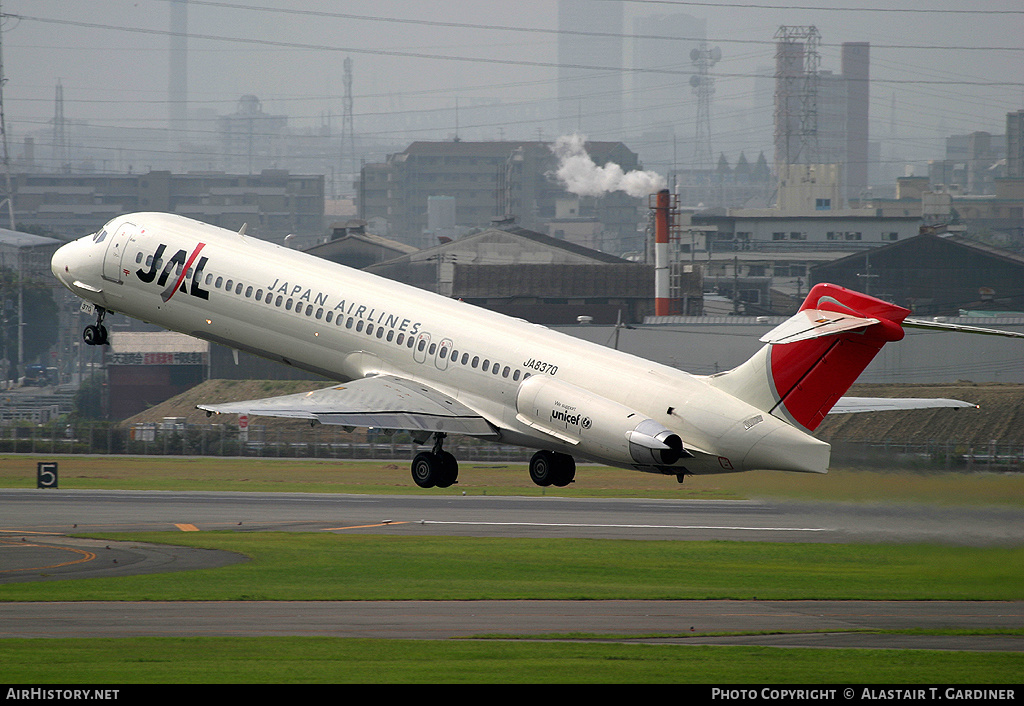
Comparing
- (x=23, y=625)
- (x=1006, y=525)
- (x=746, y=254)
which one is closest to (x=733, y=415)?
(x=1006, y=525)

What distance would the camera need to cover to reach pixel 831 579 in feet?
179

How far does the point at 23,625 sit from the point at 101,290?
39.2 feet

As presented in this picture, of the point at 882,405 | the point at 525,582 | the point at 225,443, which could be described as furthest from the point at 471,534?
the point at 225,443

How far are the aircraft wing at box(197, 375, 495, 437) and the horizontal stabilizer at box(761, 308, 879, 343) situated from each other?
31.2ft

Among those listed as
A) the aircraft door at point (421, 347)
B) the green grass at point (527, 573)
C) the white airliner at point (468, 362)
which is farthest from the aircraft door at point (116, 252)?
the green grass at point (527, 573)

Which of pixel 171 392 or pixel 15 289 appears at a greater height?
pixel 15 289

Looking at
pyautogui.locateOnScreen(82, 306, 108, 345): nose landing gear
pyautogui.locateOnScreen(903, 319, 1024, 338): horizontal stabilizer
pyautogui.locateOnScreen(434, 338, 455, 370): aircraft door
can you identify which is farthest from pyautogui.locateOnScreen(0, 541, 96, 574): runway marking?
pyautogui.locateOnScreen(903, 319, 1024, 338): horizontal stabilizer

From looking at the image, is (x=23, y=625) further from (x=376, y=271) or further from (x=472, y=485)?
(x=376, y=271)

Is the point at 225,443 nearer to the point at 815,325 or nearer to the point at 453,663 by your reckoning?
the point at 453,663

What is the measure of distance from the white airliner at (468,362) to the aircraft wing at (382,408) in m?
0.06

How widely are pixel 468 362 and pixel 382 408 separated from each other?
2821 millimetres

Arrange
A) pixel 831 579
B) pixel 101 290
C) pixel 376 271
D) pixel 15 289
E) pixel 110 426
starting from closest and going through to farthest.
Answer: pixel 101 290, pixel 831 579, pixel 110 426, pixel 15 289, pixel 376 271

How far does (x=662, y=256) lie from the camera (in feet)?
393

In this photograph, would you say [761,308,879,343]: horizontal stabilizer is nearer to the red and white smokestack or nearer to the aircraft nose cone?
the aircraft nose cone
